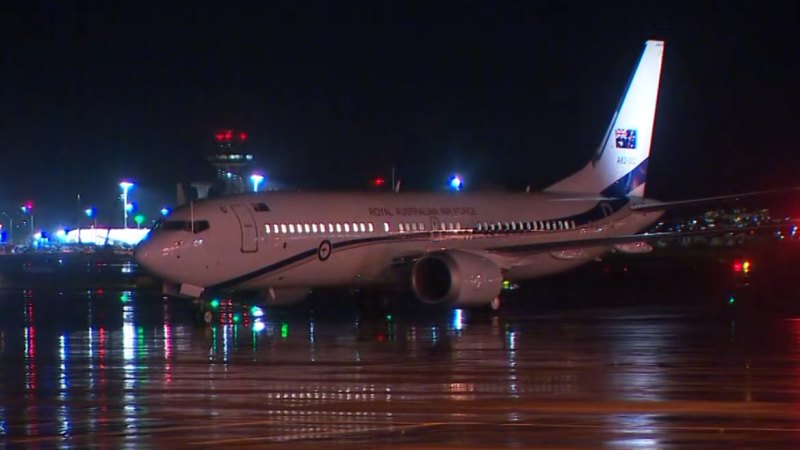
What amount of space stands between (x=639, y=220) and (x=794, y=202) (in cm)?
2423

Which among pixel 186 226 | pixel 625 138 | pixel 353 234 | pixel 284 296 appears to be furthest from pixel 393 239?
pixel 625 138

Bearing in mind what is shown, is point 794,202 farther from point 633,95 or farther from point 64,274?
point 64,274

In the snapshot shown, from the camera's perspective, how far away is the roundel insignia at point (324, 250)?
31391 millimetres

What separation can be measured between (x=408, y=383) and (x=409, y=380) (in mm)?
344

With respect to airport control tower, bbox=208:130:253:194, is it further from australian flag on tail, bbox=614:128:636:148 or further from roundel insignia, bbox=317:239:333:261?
roundel insignia, bbox=317:239:333:261

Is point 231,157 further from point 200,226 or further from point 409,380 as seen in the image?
point 409,380

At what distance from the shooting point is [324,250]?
1239 inches

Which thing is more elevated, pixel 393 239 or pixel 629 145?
pixel 629 145

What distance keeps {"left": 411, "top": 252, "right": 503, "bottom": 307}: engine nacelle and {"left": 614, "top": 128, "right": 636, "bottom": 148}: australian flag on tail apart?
34.8 feet

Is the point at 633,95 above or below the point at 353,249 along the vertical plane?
above

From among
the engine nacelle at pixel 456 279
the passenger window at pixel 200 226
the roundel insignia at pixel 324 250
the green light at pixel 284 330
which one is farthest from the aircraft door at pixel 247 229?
the engine nacelle at pixel 456 279

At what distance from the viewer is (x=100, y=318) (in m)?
31.2

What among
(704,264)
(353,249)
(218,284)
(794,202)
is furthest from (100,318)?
(794,202)

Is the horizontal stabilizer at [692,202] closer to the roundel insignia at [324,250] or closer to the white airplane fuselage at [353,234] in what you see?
the white airplane fuselage at [353,234]
